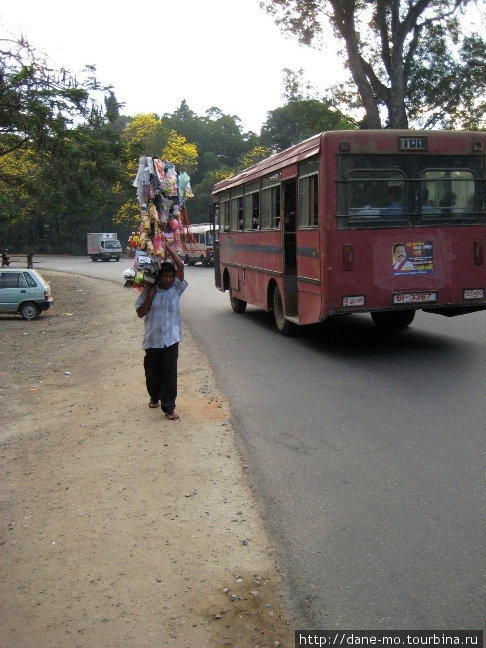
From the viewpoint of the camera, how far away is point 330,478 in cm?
579

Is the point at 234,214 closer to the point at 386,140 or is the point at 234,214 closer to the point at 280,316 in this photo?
the point at 280,316

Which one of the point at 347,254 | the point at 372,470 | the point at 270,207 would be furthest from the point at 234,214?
the point at 372,470

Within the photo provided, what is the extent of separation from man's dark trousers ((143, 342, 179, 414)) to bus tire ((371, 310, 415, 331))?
20.2 feet

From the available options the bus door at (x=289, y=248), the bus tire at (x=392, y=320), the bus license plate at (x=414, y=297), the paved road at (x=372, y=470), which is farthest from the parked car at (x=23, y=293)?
the bus license plate at (x=414, y=297)

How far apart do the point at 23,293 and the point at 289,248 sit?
373 inches

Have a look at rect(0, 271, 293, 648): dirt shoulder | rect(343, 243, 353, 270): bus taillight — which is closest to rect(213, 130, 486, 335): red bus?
rect(343, 243, 353, 270): bus taillight

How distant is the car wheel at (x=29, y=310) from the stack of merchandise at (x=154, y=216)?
1299 centimetres

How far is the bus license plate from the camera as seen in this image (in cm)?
1080

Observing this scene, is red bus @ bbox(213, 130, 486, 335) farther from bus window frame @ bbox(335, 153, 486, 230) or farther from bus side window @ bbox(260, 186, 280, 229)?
bus side window @ bbox(260, 186, 280, 229)

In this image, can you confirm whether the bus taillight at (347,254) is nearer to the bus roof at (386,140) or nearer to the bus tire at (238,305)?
the bus roof at (386,140)

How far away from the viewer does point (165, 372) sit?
25.3 feet

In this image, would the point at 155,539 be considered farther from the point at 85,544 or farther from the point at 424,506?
the point at 424,506

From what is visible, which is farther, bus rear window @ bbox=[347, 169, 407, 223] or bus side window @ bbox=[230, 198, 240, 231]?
bus side window @ bbox=[230, 198, 240, 231]

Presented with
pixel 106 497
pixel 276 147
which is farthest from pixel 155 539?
pixel 276 147
